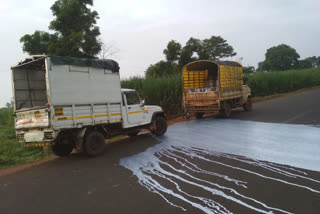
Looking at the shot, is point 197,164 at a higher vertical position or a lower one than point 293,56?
lower

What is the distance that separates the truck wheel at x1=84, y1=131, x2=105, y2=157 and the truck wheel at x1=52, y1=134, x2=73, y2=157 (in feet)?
2.08

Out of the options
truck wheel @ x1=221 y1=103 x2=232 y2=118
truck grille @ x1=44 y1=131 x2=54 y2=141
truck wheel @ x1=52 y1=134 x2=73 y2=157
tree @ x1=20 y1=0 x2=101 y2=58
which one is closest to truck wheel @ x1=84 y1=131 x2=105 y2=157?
truck wheel @ x1=52 y1=134 x2=73 y2=157

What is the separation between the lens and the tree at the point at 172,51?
25.0 meters

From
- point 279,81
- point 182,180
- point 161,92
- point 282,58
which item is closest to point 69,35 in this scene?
point 161,92

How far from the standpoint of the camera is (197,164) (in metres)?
5.20

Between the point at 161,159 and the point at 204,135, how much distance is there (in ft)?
9.60

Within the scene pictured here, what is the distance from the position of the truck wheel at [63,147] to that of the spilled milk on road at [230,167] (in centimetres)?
186

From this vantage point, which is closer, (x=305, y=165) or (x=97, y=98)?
(x=305, y=165)

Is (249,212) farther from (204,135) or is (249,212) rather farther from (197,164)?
(204,135)

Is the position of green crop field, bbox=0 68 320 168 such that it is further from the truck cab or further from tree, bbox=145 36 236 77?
tree, bbox=145 36 236 77

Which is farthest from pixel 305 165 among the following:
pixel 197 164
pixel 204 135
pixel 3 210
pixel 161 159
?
pixel 3 210

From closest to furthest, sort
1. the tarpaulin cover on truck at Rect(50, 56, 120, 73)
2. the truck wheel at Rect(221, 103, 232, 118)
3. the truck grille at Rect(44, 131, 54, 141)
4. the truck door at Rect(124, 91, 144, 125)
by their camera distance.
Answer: the truck grille at Rect(44, 131, 54, 141), the tarpaulin cover on truck at Rect(50, 56, 120, 73), the truck door at Rect(124, 91, 144, 125), the truck wheel at Rect(221, 103, 232, 118)

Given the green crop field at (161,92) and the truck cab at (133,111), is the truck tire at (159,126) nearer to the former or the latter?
the truck cab at (133,111)

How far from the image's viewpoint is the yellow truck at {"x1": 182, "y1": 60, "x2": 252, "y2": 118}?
11609mm
